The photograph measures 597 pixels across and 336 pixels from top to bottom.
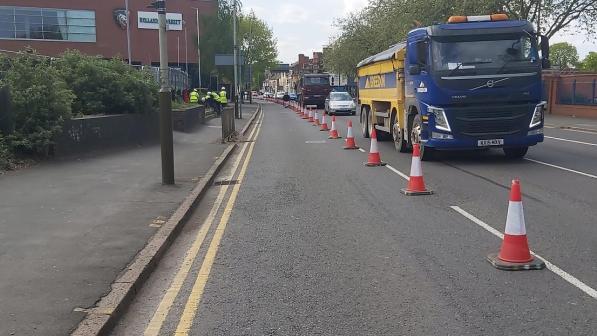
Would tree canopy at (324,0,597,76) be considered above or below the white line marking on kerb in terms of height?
above

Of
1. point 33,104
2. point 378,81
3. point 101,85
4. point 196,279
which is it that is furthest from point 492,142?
point 101,85

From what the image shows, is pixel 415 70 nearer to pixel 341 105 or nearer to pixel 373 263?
pixel 373 263

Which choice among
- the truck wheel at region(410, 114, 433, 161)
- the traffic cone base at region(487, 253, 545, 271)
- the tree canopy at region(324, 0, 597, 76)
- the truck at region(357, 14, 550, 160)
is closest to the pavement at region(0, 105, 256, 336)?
the traffic cone base at region(487, 253, 545, 271)

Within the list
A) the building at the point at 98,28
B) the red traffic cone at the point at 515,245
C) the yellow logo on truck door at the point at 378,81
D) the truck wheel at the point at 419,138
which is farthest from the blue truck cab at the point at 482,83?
the building at the point at 98,28

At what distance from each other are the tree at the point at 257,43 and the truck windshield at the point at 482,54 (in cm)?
7247

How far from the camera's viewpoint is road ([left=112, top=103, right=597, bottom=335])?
450 cm

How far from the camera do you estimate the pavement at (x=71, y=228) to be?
465 centimetres

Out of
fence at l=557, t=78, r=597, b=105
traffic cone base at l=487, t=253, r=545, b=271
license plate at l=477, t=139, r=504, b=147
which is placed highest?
fence at l=557, t=78, r=597, b=105

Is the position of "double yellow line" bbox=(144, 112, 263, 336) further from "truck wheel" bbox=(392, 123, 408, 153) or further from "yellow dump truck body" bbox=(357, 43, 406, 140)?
"yellow dump truck body" bbox=(357, 43, 406, 140)

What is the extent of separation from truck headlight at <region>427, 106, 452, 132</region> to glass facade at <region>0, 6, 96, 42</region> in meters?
67.8

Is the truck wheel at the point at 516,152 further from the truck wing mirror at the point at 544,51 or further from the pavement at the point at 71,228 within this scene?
the pavement at the point at 71,228

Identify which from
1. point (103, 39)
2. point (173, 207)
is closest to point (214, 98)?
point (173, 207)

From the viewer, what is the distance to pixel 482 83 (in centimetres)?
1242

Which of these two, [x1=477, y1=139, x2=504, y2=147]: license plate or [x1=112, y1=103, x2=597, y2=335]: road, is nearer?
[x1=112, y1=103, x2=597, y2=335]: road
